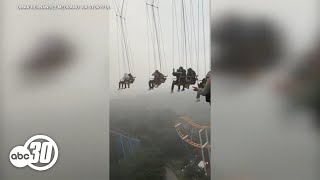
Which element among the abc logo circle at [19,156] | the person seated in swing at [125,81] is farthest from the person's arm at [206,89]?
the abc logo circle at [19,156]

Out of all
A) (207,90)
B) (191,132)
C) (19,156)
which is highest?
(207,90)

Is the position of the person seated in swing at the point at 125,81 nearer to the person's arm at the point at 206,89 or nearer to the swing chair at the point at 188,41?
the swing chair at the point at 188,41

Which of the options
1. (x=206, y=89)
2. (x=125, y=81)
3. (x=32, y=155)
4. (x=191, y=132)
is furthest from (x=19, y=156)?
(x=206, y=89)

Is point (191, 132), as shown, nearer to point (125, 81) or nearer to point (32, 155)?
point (125, 81)

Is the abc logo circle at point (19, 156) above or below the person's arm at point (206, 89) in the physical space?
below

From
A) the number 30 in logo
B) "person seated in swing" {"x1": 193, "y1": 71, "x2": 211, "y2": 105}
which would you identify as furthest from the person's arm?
the number 30 in logo

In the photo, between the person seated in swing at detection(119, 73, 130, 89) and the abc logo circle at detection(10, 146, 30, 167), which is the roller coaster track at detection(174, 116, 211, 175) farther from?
the abc logo circle at detection(10, 146, 30, 167)

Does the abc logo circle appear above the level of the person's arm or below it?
below

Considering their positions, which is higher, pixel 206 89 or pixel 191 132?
pixel 206 89

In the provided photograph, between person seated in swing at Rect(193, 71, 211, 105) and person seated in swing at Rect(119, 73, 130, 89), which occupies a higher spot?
person seated in swing at Rect(119, 73, 130, 89)

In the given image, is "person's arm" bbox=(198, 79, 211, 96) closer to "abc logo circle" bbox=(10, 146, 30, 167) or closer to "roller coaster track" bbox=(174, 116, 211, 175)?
"roller coaster track" bbox=(174, 116, 211, 175)

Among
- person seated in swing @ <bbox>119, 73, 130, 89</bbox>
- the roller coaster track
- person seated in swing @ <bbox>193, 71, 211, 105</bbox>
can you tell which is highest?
person seated in swing @ <bbox>119, 73, 130, 89</bbox>

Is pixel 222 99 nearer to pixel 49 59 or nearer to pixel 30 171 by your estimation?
pixel 49 59

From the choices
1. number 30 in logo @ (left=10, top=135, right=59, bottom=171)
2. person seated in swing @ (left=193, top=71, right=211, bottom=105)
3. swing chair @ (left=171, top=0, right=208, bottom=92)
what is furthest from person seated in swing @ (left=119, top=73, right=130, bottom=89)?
number 30 in logo @ (left=10, top=135, right=59, bottom=171)
